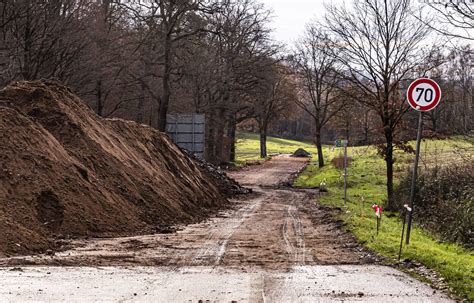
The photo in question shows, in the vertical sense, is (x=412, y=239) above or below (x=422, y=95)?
below

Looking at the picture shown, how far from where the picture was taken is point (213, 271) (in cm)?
916

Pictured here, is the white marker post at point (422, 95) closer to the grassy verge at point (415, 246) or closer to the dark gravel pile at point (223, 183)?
the grassy verge at point (415, 246)

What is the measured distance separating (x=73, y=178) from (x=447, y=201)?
34.4ft

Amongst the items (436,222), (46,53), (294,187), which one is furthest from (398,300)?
(294,187)

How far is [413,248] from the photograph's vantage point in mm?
11109

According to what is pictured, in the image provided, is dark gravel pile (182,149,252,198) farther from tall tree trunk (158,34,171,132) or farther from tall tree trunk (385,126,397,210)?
tall tree trunk (385,126,397,210)

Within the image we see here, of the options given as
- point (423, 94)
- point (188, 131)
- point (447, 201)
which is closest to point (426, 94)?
point (423, 94)

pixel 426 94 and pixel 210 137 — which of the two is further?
pixel 210 137

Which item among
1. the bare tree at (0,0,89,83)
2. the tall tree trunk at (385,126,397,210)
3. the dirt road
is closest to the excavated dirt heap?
the dirt road

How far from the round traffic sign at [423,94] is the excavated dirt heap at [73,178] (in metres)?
6.73

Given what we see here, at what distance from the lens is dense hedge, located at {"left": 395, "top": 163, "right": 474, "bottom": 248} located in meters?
14.1

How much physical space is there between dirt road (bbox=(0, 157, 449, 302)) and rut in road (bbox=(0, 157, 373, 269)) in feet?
0.06

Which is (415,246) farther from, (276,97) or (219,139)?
(276,97)

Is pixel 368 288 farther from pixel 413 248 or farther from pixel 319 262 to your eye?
pixel 413 248
